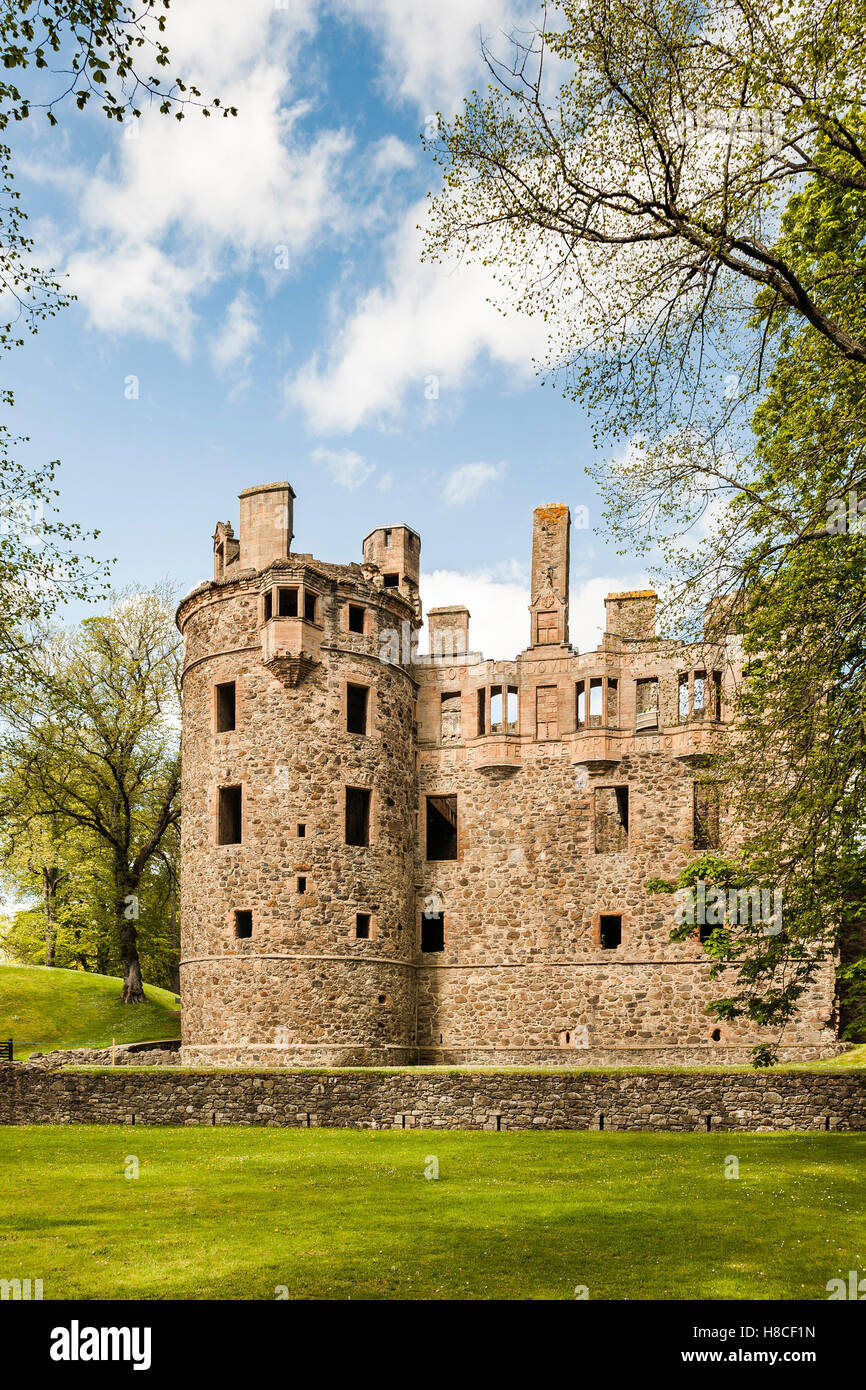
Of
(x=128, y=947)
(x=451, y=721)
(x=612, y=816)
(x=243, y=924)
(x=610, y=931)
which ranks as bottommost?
(x=128, y=947)

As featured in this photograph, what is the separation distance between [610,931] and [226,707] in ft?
41.9

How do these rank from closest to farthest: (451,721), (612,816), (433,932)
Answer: (612,816) < (433,932) < (451,721)

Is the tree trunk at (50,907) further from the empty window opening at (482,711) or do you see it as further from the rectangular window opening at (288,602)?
the empty window opening at (482,711)

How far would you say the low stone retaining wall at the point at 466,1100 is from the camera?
19.3 metres

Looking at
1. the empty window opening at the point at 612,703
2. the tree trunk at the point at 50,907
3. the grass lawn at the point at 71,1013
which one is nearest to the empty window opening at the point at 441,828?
the empty window opening at the point at 612,703

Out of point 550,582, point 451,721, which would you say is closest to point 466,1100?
point 451,721

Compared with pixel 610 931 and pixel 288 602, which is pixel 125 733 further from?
pixel 610 931

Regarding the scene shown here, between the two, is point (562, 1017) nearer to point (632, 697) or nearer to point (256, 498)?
point (632, 697)

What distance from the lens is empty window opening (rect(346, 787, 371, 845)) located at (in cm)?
3234

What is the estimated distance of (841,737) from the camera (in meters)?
14.6

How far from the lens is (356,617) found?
105 ft

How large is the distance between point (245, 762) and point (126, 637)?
1375cm
